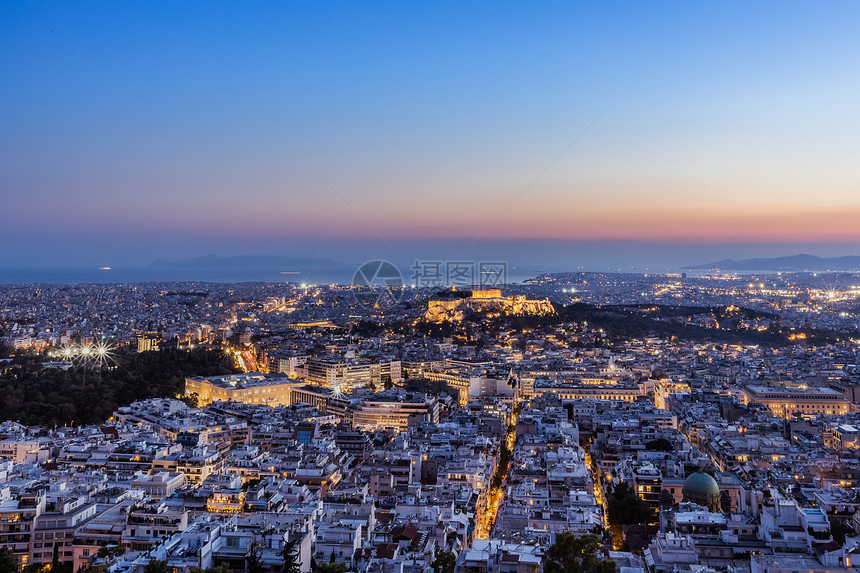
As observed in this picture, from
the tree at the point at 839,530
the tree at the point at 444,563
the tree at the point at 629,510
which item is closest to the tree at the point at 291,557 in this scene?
the tree at the point at 444,563

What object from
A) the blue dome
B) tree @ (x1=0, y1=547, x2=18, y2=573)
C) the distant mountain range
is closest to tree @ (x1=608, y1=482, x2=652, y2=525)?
the blue dome

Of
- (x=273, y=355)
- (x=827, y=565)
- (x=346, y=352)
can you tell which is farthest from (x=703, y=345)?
(x=827, y=565)

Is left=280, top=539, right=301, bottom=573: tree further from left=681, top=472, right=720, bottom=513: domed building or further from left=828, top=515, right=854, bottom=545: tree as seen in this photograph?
left=681, top=472, right=720, bottom=513: domed building

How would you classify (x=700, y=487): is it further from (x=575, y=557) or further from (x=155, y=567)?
(x=155, y=567)

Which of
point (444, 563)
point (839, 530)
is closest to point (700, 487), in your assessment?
point (839, 530)

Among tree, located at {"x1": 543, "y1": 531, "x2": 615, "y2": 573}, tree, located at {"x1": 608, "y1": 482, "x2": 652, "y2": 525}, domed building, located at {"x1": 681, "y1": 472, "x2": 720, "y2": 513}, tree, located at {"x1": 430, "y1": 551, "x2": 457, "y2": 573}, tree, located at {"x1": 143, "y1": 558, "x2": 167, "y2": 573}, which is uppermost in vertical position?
tree, located at {"x1": 143, "y1": 558, "x2": 167, "y2": 573}

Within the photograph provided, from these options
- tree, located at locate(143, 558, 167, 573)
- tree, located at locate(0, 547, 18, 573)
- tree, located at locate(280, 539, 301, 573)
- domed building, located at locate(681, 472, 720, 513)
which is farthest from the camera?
domed building, located at locate(681, 472, 720, 513)
